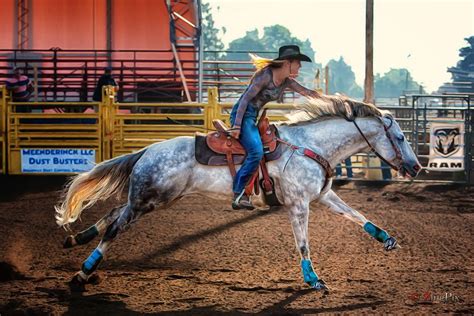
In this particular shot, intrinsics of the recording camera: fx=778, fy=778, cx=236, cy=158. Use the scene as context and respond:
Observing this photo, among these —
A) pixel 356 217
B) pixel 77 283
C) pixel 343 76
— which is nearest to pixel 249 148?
pixel 356 217

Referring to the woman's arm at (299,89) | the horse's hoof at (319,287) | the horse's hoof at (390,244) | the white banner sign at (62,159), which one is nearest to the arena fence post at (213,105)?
the white banner sign at (62,159)

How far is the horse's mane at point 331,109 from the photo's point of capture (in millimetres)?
7098

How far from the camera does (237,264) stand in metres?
7.38

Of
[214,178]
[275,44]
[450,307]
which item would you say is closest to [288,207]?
[214,178]

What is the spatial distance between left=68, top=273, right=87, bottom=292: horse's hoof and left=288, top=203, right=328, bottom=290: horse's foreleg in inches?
70.7

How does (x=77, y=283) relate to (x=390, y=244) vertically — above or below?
below

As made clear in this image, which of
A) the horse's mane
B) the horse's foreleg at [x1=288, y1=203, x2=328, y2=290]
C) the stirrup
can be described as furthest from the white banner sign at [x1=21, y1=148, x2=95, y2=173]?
the horse's foreleg at [x1=288, y1=203, x2=328, y2=290]

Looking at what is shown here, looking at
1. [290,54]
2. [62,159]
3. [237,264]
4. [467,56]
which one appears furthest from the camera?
[467,56]

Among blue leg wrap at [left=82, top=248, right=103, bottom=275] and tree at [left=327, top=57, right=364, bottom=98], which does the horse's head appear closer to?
blue leg wrap at [left=82, top=248, right=103, bottom=275]

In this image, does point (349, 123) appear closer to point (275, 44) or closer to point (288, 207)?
point (288, 207)

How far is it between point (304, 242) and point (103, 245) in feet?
5.53

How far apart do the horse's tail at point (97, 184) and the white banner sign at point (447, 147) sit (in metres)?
8.56

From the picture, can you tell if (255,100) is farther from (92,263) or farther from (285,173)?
(92,263)

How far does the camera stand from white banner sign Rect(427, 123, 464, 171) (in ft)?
46.7
